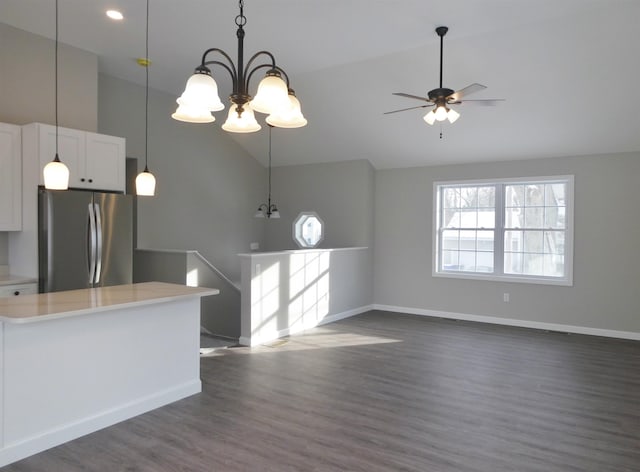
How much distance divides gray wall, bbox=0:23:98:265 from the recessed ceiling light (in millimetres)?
1041

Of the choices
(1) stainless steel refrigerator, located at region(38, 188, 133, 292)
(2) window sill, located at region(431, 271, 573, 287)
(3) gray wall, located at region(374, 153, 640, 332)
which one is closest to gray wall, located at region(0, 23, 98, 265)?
(1) stainless steel refrigerator, located at region(38, 188, 133, 292)

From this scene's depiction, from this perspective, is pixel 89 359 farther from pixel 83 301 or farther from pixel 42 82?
pixel 42 82

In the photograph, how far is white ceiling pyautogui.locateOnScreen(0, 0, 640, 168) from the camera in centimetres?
409

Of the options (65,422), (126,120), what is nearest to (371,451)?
(65,422)

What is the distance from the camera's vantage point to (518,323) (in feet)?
21.5

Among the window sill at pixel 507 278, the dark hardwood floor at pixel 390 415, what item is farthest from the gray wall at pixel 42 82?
the window sill at pixel 507 278

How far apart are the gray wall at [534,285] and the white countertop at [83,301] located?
4435mm

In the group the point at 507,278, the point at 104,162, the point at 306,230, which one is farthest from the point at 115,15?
the point at 507,278

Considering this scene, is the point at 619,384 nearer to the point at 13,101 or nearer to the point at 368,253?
the point at 368,253

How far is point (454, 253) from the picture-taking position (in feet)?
23.5

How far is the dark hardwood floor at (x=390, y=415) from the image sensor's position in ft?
9.00

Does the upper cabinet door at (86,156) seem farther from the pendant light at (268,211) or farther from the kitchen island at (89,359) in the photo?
the pendant light at (268,211)

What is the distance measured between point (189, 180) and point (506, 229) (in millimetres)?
4878

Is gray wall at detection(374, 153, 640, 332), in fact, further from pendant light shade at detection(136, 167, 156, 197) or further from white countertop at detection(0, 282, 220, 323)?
pendant light shade at detection(136, 167, 156, 197)
